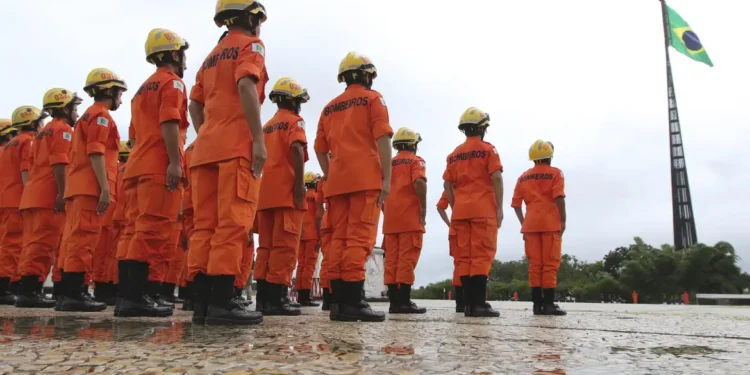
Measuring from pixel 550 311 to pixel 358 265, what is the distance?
3190mm

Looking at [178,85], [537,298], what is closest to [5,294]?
[178,85]

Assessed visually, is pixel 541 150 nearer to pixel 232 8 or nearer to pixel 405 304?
pixel 405 304

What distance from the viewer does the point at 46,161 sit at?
6699 mm

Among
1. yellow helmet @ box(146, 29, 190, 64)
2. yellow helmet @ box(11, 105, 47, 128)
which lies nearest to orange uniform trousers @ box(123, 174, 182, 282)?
yellow helmet @ box(146, 29, 190, 64)

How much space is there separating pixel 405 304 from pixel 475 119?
2359 millimetres

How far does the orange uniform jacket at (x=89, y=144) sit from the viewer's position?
5.51 meters

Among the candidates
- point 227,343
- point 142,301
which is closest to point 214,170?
point 142,301

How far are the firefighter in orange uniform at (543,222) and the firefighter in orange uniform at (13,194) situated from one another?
20.5ft

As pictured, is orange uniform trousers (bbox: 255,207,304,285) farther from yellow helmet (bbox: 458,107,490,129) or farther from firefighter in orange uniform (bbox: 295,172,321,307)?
firefighter in orange uniform (bbox: 295,172,321,307)

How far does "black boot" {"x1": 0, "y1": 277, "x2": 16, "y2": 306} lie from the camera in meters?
7.18

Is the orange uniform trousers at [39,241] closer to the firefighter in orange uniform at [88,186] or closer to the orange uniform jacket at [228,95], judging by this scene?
the firefighter in orange uniform at [88,186]

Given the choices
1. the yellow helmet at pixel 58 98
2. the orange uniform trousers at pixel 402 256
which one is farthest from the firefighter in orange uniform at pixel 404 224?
the yellow helmet at pixel 58 98

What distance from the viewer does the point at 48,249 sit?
258 inches

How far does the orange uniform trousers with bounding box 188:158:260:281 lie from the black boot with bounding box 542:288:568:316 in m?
4.25
